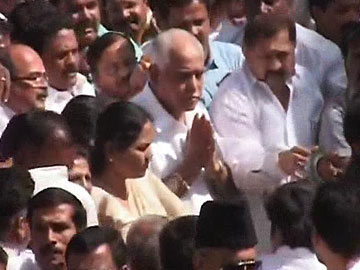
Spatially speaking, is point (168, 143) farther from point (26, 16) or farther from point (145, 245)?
point (145, 245)

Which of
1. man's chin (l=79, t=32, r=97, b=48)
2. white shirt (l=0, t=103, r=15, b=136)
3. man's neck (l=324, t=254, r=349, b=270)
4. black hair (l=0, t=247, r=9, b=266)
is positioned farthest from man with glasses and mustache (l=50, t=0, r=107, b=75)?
man's neck (l=324, t=254, r=349, b=270)

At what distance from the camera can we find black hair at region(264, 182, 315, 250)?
536 cm

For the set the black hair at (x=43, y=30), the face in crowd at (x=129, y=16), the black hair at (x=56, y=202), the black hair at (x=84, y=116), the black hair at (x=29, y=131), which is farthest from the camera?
the face in crowd at (x=129, y=16)

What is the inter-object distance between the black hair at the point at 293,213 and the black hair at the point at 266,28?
116 cm

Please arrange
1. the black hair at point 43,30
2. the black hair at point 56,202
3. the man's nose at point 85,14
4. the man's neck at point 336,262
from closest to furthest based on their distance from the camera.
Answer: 1. the man's neck at point 336,262
2. the black hair at point 56,202
3. the black hair at point 43,30
4. the man's nose at point 85,14

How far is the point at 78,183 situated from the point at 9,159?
0.27 m

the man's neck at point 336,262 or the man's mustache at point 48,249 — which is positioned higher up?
the man's neck at point 336,262

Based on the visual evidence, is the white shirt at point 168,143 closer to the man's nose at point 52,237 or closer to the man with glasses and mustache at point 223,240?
the man's nose at point 52,237

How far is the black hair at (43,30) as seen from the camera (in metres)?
6.70

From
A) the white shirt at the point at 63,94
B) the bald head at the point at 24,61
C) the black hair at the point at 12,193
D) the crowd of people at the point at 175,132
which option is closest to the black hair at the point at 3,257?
the crowd of people at the point at 175,132

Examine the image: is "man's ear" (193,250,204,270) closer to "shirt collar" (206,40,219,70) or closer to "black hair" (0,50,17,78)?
"black hair" (0,50,17,78)

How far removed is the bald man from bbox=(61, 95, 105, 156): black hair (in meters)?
0.15

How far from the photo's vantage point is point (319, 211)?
15.0 feet

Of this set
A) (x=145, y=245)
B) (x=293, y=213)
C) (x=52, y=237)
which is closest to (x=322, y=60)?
(x=293, y=213)
